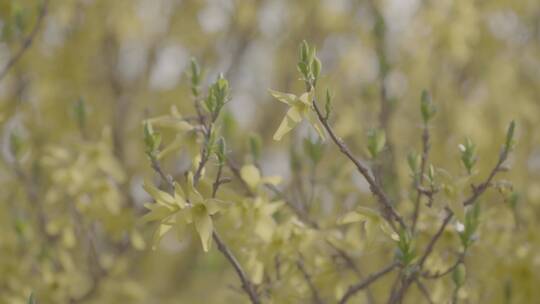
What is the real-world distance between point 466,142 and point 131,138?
2.23m

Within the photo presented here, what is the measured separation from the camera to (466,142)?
1.70 meters

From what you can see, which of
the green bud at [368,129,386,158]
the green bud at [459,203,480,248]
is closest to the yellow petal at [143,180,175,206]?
the green bud at [368,129,386,158]

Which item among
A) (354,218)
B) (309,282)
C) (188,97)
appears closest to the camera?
(354,218)

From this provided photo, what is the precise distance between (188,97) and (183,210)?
1505 mm

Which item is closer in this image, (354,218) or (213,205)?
(213,205)

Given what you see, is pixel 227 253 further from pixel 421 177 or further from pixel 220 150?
pixel 421 177

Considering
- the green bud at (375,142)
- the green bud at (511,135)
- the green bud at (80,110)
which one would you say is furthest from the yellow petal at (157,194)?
the green bud at (80,110)

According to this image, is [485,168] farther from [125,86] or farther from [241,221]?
[125,86]

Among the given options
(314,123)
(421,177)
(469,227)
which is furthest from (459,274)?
(314,123)

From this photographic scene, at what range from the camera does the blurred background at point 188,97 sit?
249 centimetres

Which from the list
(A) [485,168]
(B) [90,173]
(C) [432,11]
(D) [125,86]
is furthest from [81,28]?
(A) [485,168]

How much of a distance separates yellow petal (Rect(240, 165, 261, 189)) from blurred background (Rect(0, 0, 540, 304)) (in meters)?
0.58

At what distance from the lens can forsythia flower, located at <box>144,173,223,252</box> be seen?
61.9 inches

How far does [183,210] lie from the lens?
5.20 feet
